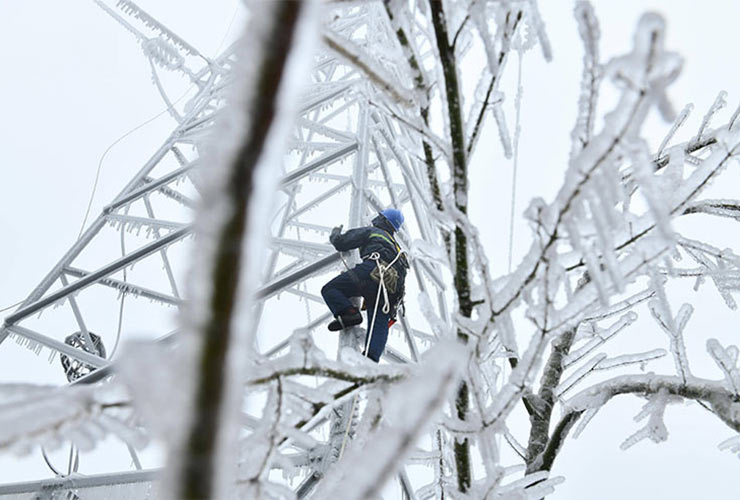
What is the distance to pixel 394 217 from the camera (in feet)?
10.5

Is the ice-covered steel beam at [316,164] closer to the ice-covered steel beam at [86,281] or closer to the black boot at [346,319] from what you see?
the ice-covered steel beam at [86,281]

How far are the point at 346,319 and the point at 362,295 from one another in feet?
0.94

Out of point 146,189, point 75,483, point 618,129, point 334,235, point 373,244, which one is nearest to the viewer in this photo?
point 618,129

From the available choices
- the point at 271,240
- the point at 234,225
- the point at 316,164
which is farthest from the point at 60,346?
the point at 234,225

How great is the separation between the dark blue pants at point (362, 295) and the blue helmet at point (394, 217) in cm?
40

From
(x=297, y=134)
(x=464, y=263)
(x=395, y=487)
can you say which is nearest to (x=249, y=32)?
(x=464, y=263)

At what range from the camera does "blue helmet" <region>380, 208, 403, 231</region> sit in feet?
10.3

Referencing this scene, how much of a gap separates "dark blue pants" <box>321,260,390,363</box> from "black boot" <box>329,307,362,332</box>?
0.10 ft

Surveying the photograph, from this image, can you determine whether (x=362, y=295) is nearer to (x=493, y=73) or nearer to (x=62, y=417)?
(x=493, y=73)

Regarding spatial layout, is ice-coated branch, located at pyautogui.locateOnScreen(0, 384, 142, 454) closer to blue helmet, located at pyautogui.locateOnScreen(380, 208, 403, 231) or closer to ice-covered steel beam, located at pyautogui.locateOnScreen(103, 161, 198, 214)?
blue helmet, located at pyautogui.locateOnScreen(380, 208, 403, 231)

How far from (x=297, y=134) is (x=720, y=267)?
3355 mm

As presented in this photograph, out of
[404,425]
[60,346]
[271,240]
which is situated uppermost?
[271,240]

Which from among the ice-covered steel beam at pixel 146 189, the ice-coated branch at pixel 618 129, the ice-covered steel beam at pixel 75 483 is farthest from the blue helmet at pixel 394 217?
the ice-coated branch at pixel 618 129

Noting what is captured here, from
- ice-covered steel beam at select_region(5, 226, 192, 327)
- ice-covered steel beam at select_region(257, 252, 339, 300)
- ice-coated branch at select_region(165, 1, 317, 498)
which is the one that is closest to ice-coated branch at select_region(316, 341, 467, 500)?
ice-coated branch at select_region(165, 1, 317, 498)
